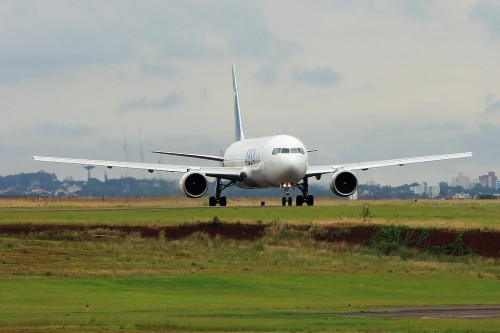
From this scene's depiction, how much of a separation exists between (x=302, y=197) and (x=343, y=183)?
10.6 ft

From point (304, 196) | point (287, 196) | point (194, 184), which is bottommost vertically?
point (304, 196)

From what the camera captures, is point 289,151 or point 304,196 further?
point 304,196

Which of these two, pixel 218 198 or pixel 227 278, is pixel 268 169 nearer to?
pixel 218 198

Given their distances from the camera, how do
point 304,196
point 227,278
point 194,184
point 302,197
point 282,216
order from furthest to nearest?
point 304,196 < point 302,197 < point 194,184 < point 282,216 < point 227,278

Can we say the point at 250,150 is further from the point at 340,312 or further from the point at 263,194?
the point at 340,312

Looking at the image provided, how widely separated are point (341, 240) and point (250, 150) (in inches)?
1052

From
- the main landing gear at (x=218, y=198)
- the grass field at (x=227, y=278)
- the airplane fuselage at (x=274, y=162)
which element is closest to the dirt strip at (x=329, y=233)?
the grass field at (x=227, y=278)

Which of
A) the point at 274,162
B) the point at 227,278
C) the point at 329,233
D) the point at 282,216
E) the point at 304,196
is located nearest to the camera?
the point at 227,278

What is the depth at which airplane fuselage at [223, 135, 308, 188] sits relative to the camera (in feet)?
297

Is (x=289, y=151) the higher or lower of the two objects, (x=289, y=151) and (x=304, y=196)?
the higher

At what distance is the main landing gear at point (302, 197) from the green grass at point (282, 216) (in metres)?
5.84

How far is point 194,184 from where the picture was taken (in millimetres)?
91625

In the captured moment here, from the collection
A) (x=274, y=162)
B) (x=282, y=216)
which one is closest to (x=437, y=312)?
(x=282, y=216)

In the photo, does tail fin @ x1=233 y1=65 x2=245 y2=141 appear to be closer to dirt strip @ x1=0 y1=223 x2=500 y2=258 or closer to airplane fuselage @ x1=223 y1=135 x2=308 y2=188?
airplane fuselage @ x1=223 y1=135 x2=308 y2=188
